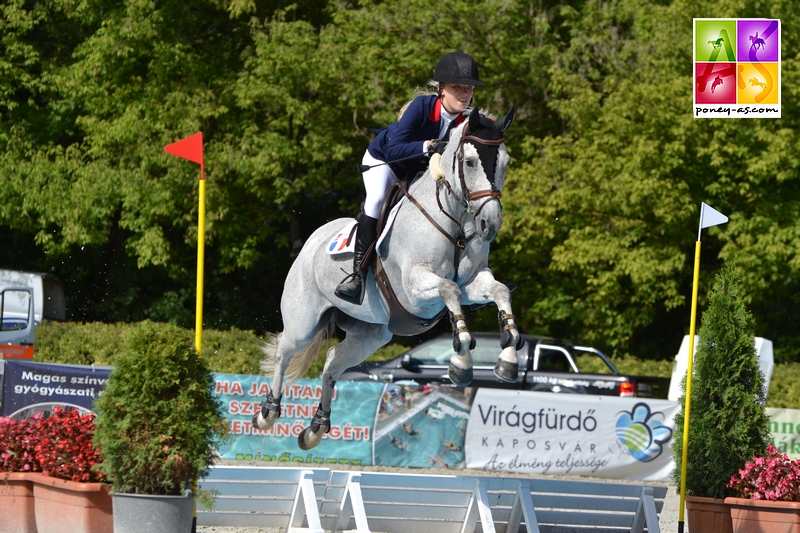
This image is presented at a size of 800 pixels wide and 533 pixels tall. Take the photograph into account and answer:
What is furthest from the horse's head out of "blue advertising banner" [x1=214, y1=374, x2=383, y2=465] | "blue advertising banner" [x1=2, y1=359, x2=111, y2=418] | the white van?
the white van

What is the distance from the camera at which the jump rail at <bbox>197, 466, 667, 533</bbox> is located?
6.77 metres

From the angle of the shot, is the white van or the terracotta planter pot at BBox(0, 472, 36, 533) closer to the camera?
the terracotta planter pot at BBox(0, 472, 36, 533)

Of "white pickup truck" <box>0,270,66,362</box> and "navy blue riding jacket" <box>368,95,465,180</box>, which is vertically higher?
"navy blue riding jacket" <box>368,95,465,180</box>

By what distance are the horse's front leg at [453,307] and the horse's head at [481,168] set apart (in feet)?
1.28

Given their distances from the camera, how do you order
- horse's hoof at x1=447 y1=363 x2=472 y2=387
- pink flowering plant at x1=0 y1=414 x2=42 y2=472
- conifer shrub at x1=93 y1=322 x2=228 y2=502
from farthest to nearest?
pink flowering plant at x1=0 y1=414 x2=42 y2=472 → conifer shrub at x1=93 y1=322 x2=228 y2=502 → horse's hoof at x1=447 y1=363 x2=472 y2=387

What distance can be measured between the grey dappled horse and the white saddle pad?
42 millimetres

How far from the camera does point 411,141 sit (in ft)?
18.9

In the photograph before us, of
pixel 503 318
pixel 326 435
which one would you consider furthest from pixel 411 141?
pixel 326 435

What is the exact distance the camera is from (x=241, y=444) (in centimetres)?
1178

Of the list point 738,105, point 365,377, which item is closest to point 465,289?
point 365,377

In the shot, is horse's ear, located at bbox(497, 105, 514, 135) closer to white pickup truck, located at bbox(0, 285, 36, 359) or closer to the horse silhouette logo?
the horse silhouette logo

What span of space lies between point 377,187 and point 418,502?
89.9 inches

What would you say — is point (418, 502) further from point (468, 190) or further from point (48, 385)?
point (48, 385)

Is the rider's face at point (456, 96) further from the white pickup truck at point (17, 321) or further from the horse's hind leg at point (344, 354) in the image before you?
the white pickup truck at point (17, 321)
